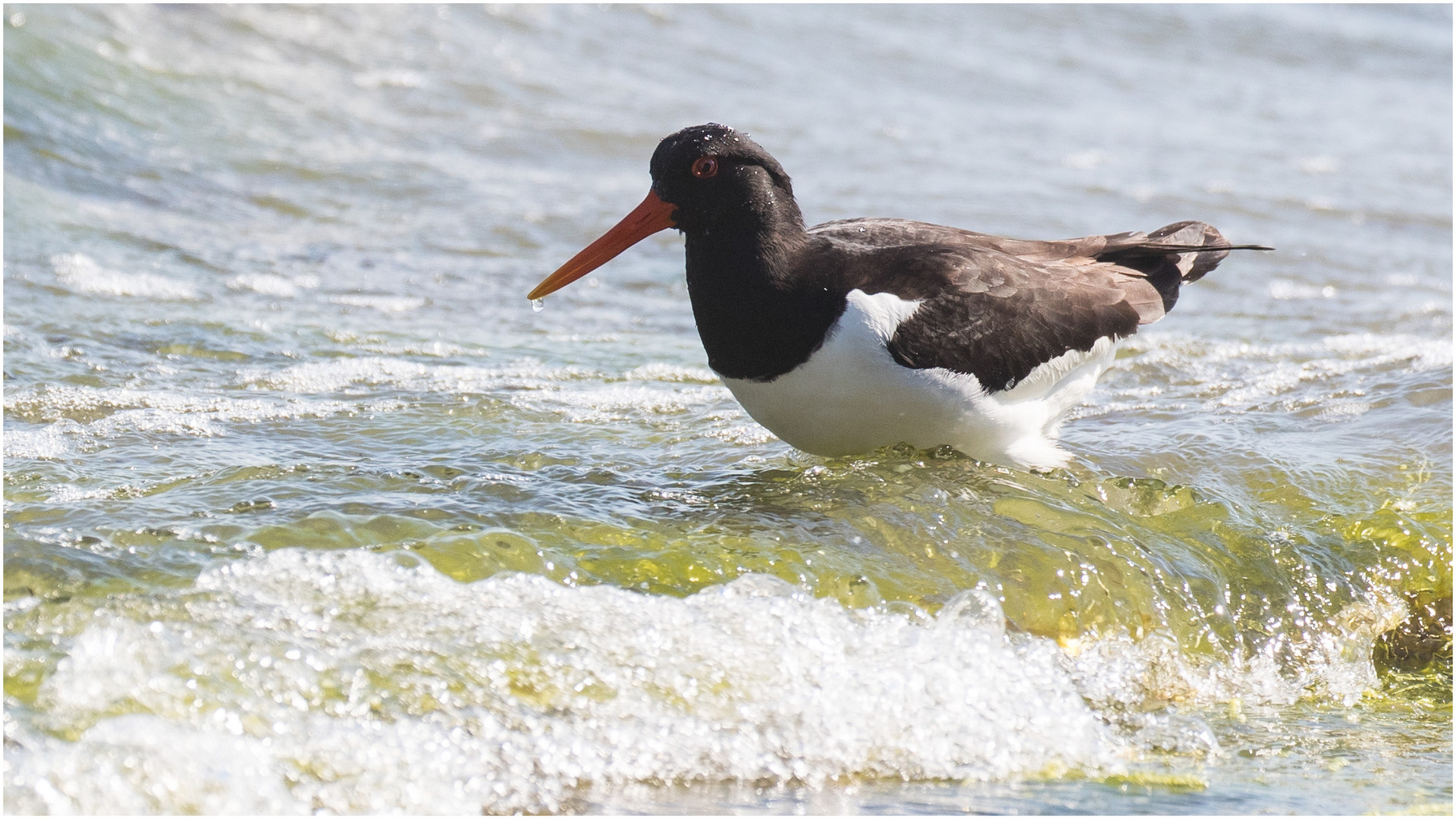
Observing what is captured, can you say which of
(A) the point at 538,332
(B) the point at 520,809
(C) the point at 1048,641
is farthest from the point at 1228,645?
(A) the point at 538,332

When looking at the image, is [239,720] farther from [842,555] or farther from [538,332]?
[538,332]

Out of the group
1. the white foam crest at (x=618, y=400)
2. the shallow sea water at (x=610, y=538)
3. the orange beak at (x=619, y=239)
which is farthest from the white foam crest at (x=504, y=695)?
the white foam crest at (x=618, y=400)

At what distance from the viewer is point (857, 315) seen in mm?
4078

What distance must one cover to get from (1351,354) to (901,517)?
3889 millimetres

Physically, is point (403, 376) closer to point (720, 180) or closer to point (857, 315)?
point (720, 180)

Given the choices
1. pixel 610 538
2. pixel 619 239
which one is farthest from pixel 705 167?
pixel 610 538

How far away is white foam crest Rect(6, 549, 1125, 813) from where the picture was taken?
2844mm

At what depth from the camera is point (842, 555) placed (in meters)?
3.83

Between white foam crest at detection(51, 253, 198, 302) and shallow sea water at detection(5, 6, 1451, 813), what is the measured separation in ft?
0.13

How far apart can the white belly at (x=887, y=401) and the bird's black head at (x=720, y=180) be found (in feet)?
1.44

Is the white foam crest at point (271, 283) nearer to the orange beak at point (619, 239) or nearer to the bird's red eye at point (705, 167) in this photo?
the orange beak at point (619, 239)

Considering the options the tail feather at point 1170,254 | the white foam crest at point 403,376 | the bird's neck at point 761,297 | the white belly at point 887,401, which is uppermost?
the tail feather at point 1170,254

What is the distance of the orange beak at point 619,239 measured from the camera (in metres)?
4.45

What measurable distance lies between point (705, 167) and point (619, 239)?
42cm
